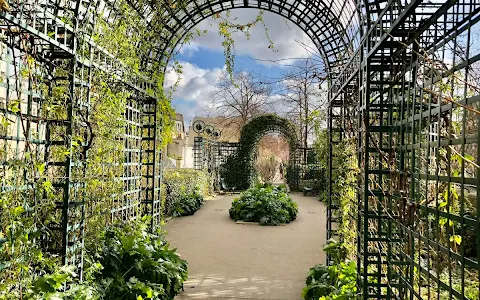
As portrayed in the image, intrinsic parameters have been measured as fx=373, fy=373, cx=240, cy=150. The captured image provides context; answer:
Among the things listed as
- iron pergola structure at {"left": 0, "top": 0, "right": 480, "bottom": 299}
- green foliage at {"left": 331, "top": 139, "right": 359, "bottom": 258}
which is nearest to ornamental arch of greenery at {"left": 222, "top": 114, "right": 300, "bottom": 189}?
iron pergola structure at {"left": 0, "top": 0, "right": 480, "bottom": 299}

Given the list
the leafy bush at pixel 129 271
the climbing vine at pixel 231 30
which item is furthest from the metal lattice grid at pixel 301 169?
the leafy bush at pixel 129 271

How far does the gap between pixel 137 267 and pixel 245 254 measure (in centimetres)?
277

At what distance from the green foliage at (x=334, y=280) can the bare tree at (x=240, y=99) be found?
2015 centimetres

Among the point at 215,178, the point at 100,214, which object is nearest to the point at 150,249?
→ the point at 100,214

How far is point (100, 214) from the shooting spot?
3.73 m

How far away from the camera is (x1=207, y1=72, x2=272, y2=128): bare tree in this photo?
80.6 ft

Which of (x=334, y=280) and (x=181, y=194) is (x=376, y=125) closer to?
(x=334, y=280)

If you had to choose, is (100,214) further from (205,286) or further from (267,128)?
(267,128)

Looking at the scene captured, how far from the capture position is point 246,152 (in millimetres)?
16297

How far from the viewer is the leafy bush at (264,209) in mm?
9133

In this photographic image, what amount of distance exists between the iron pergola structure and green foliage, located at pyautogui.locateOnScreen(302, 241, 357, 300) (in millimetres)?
223

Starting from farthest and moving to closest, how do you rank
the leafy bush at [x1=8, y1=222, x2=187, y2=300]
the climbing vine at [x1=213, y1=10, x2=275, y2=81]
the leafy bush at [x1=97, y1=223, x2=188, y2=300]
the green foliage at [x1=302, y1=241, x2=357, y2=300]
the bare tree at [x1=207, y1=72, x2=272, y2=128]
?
1. the bare tree at [x1=207, y1=72, x2=272, y2=128]
2. the climbing vine at [x1=213, y1=10, x2=275, y2=81]
3. the leafy bush at [x1=97, y1=223, x2=188, y2=300]
4. the green foliage at [x1=302, y1=241, x2=357, y2=300]
5. the leafy bush at [x1=8, y1=222, x2=187, y2=300]

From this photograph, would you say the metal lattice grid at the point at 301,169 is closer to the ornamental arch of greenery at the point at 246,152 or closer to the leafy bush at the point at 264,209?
the ornamental arch of greenery at the point at 246,152

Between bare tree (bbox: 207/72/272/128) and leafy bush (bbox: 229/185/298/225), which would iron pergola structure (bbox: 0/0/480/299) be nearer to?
leafy bush (bbox: 229/185/298/225)
